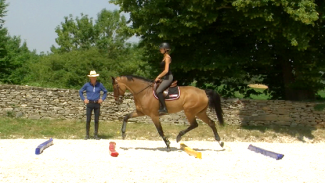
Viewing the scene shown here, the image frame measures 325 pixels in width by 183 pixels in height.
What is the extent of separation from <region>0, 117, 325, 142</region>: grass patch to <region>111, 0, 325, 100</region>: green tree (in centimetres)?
212

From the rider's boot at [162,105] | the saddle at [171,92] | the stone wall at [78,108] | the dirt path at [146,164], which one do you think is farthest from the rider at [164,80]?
the stone wall at [78,108]

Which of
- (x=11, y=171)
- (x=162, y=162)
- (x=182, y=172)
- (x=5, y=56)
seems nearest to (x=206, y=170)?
(x=182, y=172)

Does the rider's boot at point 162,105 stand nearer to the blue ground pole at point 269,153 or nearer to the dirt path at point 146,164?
the dirt path at point 146,164

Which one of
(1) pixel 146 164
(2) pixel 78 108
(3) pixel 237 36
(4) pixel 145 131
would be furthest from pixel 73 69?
(1) pixel 146 164

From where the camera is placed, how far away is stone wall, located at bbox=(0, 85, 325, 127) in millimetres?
17281

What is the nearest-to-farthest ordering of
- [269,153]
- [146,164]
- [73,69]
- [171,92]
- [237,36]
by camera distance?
[146,164]
[269,153]
[171,92]
[237,36]
[73,69]

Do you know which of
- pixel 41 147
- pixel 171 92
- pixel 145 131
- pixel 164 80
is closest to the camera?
pixel 41 147

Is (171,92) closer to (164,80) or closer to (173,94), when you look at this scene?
(173,94)

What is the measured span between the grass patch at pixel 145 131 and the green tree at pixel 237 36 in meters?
2.12

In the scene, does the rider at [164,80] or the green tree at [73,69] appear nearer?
the rider at [164,80]

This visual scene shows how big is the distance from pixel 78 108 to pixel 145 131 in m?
3.26

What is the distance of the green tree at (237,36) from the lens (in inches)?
578

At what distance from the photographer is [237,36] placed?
18.0 m

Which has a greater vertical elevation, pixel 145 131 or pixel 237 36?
pixel 237 36
